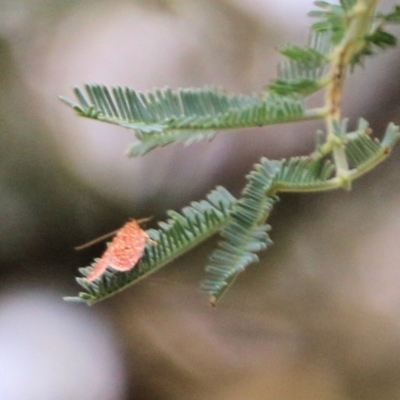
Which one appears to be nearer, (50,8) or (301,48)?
(301,48)

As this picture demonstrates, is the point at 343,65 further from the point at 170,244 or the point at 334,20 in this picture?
the point at 170,244

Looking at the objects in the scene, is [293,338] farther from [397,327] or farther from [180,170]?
[180,170]

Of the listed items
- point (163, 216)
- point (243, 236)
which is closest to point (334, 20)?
point (243, 236)

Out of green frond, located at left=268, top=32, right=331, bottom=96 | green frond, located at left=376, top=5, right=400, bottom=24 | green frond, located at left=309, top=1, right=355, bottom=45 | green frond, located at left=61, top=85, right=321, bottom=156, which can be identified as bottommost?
green frond, located at left=61, top=85, right=321, bottom=156

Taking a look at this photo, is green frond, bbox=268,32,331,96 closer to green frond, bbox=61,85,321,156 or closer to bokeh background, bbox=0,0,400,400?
green frond, bbox=61,85,321,156

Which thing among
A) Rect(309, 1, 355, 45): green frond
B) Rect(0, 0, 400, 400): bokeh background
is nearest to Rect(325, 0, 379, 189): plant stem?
Rect(309, 1, 355, 45): green frond

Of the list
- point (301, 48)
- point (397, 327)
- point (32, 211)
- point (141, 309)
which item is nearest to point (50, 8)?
point (32, 211)

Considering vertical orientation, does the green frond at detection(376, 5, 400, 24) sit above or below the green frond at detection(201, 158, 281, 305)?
above
